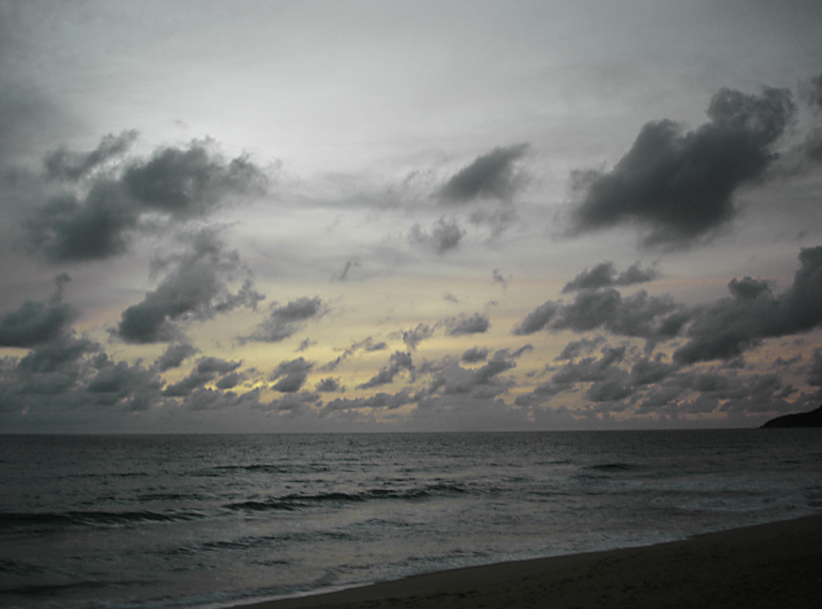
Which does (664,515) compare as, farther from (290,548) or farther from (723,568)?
(290,548)

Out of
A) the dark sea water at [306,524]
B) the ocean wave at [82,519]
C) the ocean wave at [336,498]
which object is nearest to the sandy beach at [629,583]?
the dark sea water at [306,524]

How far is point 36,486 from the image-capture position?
42.4 meters

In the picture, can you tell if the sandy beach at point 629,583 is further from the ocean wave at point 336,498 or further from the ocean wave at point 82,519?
the ocean wave at point 336,498

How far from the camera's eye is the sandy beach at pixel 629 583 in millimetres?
12242

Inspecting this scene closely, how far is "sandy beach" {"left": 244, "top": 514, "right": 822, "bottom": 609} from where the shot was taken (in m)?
12.2

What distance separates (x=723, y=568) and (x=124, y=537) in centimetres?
2307

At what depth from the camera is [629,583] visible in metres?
13.7

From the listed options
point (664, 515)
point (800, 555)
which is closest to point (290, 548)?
point (800, 555)

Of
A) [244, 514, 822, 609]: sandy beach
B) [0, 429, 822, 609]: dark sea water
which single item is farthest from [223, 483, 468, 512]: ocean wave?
[244, 514, 822, 609]: sandy beach

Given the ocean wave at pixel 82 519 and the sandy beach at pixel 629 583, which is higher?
the sandy beach at pixel 629 583

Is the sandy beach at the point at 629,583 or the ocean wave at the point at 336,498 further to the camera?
the ocean wave at the point at 336,498

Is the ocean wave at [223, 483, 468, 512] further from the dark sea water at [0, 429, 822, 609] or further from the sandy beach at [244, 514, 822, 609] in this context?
the sandy beach at [244, 514, 822, 609]

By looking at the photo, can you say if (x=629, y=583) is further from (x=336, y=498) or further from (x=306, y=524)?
(x=336, y=498)

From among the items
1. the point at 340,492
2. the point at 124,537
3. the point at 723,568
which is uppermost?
the point at 723,568
